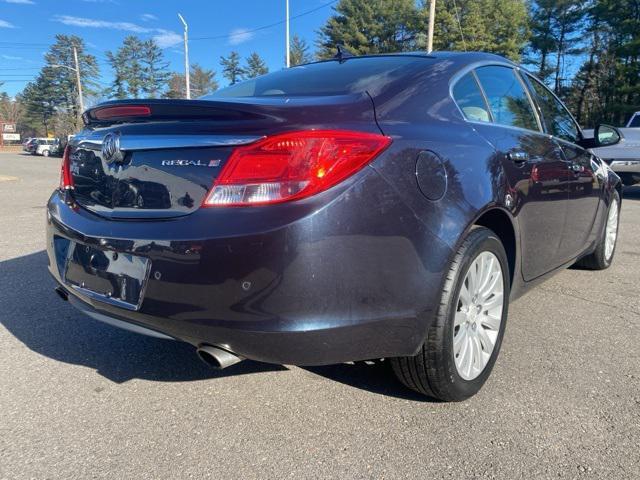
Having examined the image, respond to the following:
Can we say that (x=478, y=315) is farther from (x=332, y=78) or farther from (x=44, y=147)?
(x=44, y=147)

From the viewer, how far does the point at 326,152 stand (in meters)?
1.80

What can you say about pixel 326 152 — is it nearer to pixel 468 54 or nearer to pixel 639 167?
pixel 468 54

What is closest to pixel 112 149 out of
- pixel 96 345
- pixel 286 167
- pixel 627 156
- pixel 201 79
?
pixel 286 167

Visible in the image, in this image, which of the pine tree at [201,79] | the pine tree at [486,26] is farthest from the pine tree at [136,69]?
the pine tree at [486,26]

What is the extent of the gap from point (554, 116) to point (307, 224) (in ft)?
8.72

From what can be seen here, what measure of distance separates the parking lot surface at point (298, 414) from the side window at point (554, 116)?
133cm

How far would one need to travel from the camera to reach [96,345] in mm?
2928

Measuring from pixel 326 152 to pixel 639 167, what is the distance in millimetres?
10081

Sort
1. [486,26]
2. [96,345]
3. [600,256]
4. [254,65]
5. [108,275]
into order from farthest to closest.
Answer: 1. [254,65]
2. [486,26]
3. [600,256]
4. [96,345]
5. [108,275]

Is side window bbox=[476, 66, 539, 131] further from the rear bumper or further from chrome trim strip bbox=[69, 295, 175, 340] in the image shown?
chrome trim strip bbox=[69, 295, 175, 340]

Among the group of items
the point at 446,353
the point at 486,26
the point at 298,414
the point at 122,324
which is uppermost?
the point at 486,26

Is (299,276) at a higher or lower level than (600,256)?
higher

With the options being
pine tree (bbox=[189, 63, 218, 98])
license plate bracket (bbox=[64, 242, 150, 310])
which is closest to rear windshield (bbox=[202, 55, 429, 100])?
license plate bracket (bbox=[64, 242, 150, 310])

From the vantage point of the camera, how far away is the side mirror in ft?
13.0
